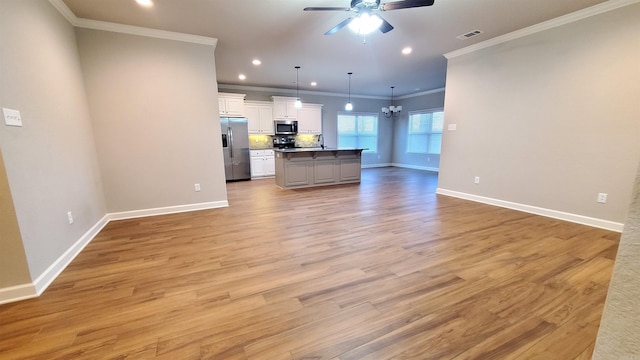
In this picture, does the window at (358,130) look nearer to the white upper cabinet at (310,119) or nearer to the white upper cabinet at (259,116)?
the white upper cabinet at (310,119)

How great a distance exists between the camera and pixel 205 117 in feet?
13.0

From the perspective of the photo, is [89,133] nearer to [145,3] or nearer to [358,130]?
[145,3]

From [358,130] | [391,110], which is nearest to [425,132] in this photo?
[391,110]

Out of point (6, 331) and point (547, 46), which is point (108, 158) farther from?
point (547, 46)

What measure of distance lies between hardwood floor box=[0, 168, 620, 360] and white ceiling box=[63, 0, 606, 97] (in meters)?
2.68

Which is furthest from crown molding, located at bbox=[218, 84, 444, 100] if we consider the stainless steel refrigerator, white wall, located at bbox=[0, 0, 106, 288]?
white wall, located at bbox=[0, 0, 106, 288]

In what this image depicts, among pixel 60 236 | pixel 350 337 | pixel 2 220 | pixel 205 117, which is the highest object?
pixel 205 117

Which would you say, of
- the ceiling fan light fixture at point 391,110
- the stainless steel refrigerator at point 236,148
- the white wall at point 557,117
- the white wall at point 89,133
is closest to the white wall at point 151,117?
the white wall at point 89,133

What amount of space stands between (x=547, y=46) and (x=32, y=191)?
6052 millimetres

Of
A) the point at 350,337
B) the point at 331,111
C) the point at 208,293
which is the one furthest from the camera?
the point at 331,111

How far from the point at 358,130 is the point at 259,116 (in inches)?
154

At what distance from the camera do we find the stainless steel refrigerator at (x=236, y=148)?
6.68 meters

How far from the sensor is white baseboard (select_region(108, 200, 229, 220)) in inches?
145

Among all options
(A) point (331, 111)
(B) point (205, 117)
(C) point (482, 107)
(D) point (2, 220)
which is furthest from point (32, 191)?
(A) point (331, 111)
